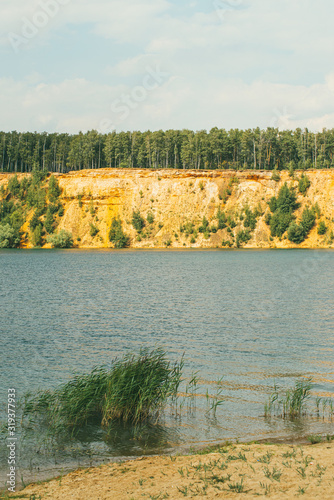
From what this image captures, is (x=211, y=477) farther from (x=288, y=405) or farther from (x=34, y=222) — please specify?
(x=34, y=222)

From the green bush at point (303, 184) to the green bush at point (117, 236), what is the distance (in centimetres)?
5069

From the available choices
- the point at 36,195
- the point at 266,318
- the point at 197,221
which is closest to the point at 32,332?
the point at 266,318

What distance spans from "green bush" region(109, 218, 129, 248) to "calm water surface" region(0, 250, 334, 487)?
2968 inches

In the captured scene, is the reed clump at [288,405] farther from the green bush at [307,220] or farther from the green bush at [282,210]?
the green bush at [282,210]

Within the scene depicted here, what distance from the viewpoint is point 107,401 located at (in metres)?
14.2

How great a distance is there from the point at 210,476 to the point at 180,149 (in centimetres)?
14759

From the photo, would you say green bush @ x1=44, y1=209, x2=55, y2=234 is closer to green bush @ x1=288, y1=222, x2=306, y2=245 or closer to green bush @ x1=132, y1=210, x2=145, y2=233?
green bush @ x1=132, y1=210, x2=145, y2=233

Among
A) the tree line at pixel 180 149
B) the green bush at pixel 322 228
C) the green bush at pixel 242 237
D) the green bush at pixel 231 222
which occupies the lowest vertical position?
the green bush at pixel 242 237

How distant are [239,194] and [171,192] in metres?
19.8

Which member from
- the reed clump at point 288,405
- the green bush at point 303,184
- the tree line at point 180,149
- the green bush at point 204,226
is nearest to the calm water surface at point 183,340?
the reed clump at point 288,405

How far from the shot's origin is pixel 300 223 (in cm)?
12438

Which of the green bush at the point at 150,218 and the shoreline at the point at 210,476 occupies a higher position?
the green bush at the point at 150,218

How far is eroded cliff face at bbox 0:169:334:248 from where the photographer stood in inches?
5079

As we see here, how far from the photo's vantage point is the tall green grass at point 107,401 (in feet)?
46.5
